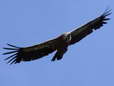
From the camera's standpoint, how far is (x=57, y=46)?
3341 cm

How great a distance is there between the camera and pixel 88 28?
34781 mm

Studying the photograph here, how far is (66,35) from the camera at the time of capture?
33562 millimetres

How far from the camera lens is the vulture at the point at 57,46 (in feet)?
109

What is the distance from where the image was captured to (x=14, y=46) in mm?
33125

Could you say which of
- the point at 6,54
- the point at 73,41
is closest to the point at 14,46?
the point at 6,54

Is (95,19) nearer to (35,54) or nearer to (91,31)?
(91,31)

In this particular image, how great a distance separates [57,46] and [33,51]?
1202 millimetres

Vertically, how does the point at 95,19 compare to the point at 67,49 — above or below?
above

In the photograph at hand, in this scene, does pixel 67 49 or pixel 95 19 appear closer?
pixel 67 49

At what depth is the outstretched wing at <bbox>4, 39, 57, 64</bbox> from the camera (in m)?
33.6

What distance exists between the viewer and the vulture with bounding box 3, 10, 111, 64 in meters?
33.1

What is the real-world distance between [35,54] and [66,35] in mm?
1614

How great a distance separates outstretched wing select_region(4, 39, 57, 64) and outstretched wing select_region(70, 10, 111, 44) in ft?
3.43

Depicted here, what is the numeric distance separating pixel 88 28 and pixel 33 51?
9.15ft
